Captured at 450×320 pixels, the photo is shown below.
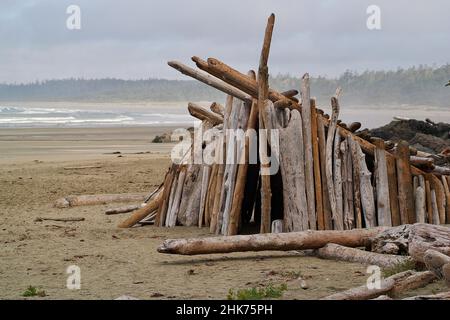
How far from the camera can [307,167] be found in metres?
9.95

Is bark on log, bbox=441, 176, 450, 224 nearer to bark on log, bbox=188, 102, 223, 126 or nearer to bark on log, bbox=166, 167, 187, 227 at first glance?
bark on log, bbox=188, 102, 223, 126

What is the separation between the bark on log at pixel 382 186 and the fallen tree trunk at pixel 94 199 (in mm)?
5473

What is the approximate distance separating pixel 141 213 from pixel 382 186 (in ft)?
11.7

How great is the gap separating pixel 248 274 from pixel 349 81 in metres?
87.1

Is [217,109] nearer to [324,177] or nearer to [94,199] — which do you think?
[324,177]

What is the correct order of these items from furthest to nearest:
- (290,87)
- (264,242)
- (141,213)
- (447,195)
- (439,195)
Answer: (290,87), (141,213), (447,195), (439,195), (264,242)

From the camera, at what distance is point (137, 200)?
1464cm

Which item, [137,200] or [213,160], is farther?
[137,200]

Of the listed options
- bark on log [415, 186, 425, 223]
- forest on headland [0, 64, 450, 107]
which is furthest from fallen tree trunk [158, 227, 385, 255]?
forest on headland [0, 64, 450, 107]

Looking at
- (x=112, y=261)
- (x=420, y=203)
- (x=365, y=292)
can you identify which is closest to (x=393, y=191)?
(x=420, y=203)

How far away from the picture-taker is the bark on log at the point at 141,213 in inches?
459
